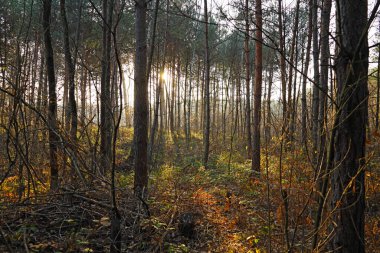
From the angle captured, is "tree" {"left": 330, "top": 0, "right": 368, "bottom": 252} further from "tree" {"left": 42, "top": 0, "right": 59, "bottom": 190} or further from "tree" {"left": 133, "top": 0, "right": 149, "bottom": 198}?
"tree" {"left": 42, "top": 0, "right": 59, "bottom": 190}

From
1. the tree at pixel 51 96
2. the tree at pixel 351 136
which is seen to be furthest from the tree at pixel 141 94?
the tree at pixel 351 136

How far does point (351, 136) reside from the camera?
1968 millimetres

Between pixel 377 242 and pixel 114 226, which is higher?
pixel 114 226

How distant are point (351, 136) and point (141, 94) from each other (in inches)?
151

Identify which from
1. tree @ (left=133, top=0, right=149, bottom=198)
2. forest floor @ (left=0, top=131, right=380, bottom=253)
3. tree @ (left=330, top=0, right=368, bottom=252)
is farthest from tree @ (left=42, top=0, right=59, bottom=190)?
tree @ (left=330, top=0, right=368, bottom=252)

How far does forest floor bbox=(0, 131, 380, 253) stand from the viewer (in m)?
3.05

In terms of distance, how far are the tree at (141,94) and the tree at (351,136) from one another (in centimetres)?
364

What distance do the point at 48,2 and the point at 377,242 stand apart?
20.6 feet

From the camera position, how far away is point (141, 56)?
5105 mm

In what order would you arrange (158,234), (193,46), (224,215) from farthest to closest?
(193,46) < (224,215) < (158,234)

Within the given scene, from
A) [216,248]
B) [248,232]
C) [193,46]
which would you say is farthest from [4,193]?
[193,46]

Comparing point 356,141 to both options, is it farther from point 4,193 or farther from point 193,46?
point 193,46

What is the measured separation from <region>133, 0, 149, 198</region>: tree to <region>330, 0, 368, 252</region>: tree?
3.64m

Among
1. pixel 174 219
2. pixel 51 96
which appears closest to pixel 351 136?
pixel 174 219
